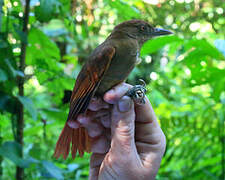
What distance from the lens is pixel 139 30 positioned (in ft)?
5.64

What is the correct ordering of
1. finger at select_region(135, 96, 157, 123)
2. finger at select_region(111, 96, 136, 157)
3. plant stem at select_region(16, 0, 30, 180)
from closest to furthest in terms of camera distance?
finger at select_region(111, 96, 136, 157) < finger at select_region(135, 96, 157, 123) < plant stem at select_region(16, 0, 30, 180)

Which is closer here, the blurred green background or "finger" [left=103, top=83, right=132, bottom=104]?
"finger" [left=103, top=83, right=132, bottom=104]

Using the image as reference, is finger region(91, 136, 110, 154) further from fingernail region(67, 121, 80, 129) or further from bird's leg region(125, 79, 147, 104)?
bird's leg region(125, 79, 147, 104)

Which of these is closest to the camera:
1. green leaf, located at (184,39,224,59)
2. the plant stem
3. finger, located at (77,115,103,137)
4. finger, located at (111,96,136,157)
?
finger, located at (111,96,136,157)

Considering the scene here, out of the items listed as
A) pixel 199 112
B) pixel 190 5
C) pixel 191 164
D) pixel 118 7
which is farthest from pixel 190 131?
pixel 190 5

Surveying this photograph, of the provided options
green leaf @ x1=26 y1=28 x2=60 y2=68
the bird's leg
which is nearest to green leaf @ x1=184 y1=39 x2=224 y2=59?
the bird's leg

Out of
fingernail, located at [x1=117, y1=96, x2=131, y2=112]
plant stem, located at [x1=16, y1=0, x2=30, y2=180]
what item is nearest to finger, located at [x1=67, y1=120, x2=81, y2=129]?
fingernail, located at [x1=117, y1=96, x2=131, y2=112]

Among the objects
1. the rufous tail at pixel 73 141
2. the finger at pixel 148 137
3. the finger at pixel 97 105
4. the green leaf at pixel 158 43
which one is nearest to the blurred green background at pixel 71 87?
the green leaf at pixel 158 43

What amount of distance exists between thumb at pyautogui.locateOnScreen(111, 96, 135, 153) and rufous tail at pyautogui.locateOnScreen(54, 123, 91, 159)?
1.01 ft

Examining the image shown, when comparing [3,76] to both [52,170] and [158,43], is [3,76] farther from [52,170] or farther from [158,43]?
[158,43]

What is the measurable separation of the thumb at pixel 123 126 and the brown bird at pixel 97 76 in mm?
171

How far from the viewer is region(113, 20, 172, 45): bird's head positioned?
167 cm

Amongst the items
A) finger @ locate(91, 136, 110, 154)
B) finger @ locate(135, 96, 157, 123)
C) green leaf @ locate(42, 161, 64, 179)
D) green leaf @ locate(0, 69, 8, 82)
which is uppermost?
green leaf @ locate(0, 69, 8, 82)

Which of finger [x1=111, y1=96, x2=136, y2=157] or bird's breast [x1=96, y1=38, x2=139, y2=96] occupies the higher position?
bird's breast [x1=96, y1=38, x2=139, y2=96]
